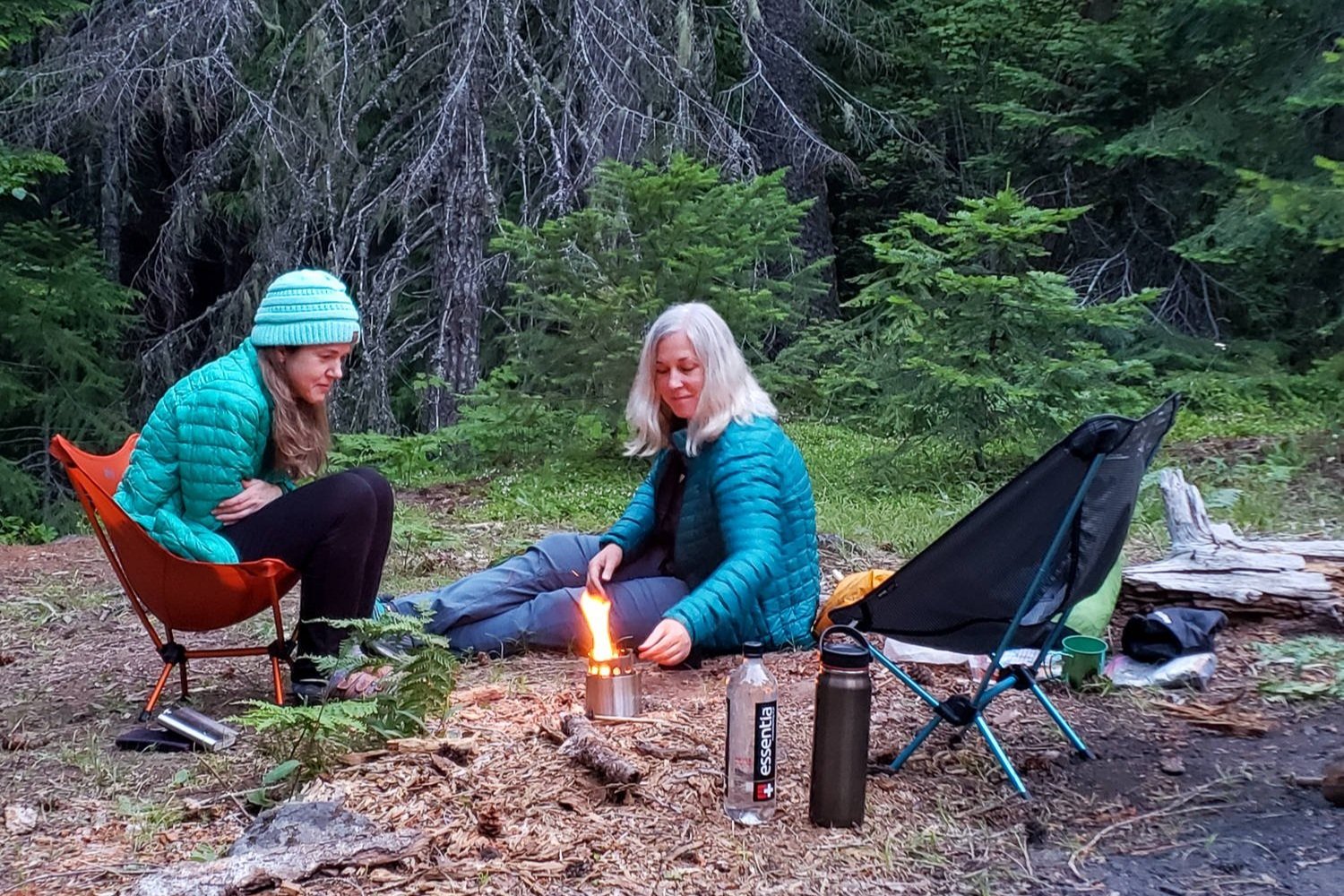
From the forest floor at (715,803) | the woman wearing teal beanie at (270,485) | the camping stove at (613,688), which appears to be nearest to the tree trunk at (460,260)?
the woman wearing teal beanie at (270,485)

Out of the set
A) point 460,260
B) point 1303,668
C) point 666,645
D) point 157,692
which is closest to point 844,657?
point 666,645

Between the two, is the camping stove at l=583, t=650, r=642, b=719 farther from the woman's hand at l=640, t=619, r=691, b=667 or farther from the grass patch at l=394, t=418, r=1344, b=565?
the grass patch at l=394, t=418, r=1344, b=565

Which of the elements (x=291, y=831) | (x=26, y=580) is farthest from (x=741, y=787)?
(x=26, y=580)

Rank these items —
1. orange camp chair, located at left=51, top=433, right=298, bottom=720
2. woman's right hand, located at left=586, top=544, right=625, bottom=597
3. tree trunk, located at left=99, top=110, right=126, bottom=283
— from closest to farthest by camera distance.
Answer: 1. orange camp chair, located at left=51, top=433, right=298, bottom=720
2. woman's right hand, located at left=586, top=544, right=625, bottom=597
3. tree trunk, located at left=99, top=110, right=126, bottom=283

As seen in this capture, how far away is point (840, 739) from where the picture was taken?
8.03 ft

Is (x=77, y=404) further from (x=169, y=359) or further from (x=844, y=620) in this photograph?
(x=844, y=620)

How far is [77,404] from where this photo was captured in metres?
10.9

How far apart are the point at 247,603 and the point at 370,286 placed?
635cm

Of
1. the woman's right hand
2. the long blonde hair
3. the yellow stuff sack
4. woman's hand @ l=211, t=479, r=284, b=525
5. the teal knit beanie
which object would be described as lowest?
the yellow stuff sack

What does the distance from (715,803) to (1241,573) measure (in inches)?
95.4

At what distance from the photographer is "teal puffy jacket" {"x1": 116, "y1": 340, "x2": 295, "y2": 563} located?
10.8ft

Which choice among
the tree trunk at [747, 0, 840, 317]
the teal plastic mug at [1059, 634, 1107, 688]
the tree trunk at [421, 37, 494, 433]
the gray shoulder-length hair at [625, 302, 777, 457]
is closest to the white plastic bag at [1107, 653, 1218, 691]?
the teal plastic mug at [1059, 634, 1107, 688]

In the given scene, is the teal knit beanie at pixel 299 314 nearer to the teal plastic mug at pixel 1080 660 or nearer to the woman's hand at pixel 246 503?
the woman's hand at pixel 246 503

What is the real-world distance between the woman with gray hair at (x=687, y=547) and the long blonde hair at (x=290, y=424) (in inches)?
21.0
